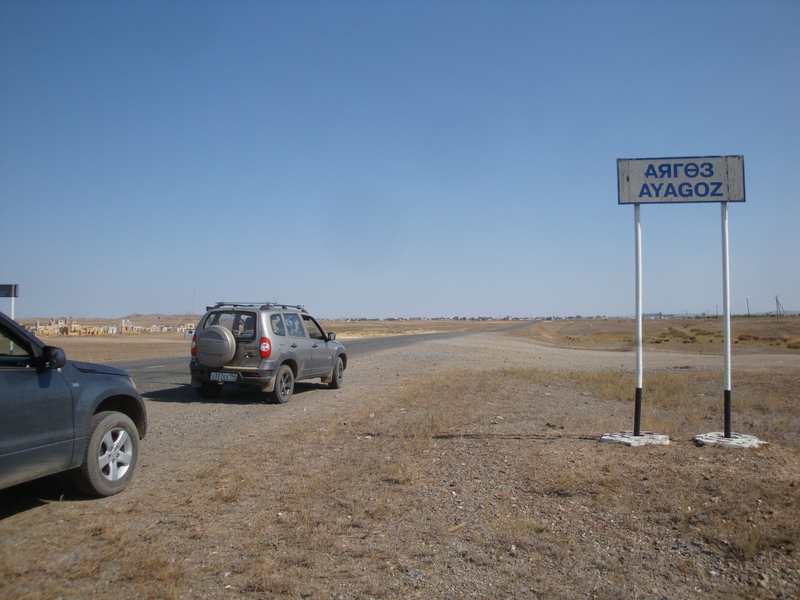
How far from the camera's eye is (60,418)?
518 cm

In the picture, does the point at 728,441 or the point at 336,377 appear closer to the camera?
the point at 728,441

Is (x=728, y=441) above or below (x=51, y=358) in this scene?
below

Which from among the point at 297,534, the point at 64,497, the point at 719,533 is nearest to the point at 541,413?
the point at 719,533

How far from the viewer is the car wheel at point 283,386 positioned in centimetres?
1188

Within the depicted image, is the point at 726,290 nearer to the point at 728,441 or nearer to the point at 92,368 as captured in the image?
the point at 728,441

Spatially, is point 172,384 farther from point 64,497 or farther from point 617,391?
point 617,391

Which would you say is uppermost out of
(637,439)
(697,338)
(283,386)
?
(283,386)

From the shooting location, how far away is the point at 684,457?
6.91 m

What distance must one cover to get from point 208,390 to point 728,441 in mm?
9632

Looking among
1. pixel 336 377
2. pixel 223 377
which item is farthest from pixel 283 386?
pixel 336 377

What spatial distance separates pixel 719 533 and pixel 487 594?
6.89ft

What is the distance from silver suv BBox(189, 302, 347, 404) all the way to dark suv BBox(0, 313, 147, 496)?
17.4ft

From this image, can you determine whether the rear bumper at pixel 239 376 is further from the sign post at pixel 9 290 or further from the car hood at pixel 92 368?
the sign post at pixel 9 290

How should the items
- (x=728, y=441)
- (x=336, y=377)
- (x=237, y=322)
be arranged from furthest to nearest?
1. (x=336, y=377)
2. (x=237, y=322)
3. (x=728, y=441)
